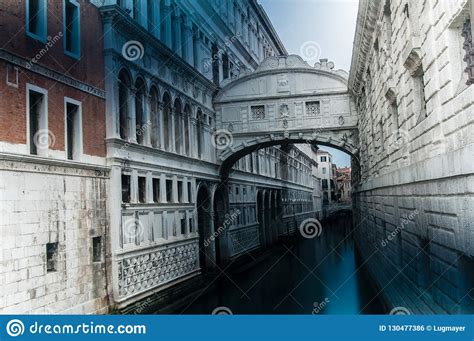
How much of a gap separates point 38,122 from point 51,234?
162cm

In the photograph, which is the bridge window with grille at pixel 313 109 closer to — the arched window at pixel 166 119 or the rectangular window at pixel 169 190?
the arched window at pixel 166 119

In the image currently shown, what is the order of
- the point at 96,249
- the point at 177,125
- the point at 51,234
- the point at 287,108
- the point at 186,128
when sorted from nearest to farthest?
the point at 51,234 < the point at 96,249 < the point at 177,125 < the point at 186,128 < the point at 287,108

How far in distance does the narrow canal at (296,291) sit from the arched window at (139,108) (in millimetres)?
3383

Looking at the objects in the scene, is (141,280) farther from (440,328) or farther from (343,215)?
(343,215)

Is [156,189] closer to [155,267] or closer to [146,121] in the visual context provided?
[146,121]

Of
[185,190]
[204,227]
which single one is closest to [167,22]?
[185,190]

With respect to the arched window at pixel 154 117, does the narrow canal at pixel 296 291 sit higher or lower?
lower

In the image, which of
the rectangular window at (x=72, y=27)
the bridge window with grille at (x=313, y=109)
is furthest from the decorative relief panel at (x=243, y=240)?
the rectangular window at (x=72, y=27)

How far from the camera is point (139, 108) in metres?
10.4

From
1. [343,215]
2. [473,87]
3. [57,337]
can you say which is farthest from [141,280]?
[343,215]

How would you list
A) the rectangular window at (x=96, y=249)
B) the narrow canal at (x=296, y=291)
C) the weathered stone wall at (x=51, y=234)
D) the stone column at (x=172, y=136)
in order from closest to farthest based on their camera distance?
the weathered stone wall at (x=51, y=234) < the narrow canal at (x=296, y=291) < the rectangular window at (x=96, y=249) < the stone column at (x=172, y=136)

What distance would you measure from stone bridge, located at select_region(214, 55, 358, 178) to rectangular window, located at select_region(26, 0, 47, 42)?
8150 millimetres

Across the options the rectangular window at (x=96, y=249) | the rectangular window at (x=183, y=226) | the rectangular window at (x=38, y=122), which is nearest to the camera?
the rectangular window at (x=38, y=122)

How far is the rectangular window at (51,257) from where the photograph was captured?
7.30 metres
